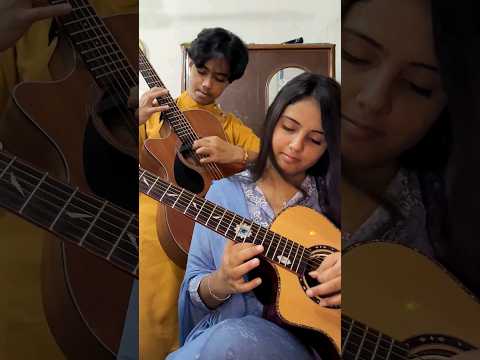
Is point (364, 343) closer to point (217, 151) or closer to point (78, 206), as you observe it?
point (217, 151)

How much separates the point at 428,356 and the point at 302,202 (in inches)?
19.9

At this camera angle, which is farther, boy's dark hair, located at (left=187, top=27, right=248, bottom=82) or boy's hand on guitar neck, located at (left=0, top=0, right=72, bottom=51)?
boy's dark hair, located at (left=187, top=27, right=248, bottom=82)

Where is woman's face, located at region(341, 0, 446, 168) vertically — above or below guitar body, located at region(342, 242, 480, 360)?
above

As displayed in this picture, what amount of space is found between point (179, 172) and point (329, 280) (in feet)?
1.61

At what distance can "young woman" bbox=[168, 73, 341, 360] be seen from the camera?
1.44m

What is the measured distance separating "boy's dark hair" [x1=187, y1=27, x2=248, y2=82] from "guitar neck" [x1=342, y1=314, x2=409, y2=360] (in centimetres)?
72

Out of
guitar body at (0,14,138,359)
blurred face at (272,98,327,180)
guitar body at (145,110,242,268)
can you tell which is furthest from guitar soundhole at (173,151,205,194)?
blurred face at (272,98,327,180)

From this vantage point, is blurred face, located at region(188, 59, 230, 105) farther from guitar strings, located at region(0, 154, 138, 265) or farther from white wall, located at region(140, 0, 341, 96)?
guitar strings, located at region(0, 154, 138, 265)

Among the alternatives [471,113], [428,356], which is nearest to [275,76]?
[471,113]

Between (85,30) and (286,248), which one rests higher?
(85,30)

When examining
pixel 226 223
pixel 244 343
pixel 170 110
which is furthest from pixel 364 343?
pixel 170 110

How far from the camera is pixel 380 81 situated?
1.49m

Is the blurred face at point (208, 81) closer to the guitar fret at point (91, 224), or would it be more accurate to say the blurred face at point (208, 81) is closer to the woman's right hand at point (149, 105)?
the woman's right hand at point (149, 105)

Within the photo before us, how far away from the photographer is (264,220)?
4.87ft
